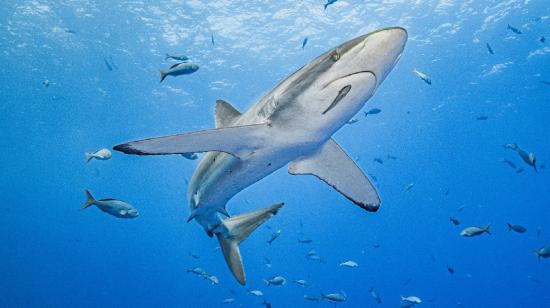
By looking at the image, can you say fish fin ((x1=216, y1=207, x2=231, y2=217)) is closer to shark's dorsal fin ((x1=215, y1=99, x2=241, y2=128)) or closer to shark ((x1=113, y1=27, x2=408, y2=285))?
shark ((x1=113, y1=27, x2=408, y2=285))

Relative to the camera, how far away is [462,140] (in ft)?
157

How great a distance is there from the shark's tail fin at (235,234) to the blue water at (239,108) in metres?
14.0

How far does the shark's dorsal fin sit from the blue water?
1496 cm

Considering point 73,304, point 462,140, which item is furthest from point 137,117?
point 462,140

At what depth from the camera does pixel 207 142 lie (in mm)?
2748

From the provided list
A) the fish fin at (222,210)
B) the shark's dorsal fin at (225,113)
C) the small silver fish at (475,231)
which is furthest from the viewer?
the small silver fish at (475,231)

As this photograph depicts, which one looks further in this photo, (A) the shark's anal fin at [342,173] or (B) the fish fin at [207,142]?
(A) the shark's anal fin at [342,173]

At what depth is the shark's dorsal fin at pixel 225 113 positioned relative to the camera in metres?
3.90

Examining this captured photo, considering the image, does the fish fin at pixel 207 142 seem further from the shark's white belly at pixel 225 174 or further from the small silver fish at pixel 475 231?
the small silver fish at pixel 475 231

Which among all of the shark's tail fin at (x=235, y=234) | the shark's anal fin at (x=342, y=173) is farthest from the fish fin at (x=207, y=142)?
the shark's tail fin at (x=235, y=234)

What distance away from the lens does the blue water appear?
816 inches

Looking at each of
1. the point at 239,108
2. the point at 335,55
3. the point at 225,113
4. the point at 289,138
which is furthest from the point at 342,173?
the point at 239,108

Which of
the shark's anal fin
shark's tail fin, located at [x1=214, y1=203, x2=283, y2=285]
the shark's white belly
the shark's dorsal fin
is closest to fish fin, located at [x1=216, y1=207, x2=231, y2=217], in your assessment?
the shark's white belly

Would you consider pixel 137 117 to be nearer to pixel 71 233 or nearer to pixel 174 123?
pixel 174 123
